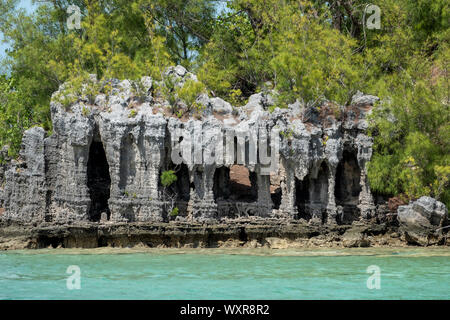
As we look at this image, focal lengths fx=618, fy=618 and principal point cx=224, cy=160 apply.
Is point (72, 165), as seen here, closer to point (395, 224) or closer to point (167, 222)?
point (167, 222)

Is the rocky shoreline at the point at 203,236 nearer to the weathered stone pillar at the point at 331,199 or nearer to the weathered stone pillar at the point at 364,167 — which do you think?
the weathered stone pillar at the point at 331,199

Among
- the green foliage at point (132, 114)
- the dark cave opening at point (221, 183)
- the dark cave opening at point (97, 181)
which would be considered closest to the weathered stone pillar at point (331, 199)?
the dark cave opening at point (221, 183)

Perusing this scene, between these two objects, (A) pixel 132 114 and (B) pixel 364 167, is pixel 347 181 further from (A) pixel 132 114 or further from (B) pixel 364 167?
(A) pixel 132 114

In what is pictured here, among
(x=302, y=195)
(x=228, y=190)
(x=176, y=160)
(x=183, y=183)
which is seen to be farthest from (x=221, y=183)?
(x=302, y=195)

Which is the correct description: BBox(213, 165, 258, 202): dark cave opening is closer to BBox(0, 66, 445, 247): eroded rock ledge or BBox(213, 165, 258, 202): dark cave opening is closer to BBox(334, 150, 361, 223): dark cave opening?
BBox(0, 66, 445, 247): eroded rock ledge

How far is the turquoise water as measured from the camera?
14.1 m

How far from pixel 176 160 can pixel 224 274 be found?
24.7ft

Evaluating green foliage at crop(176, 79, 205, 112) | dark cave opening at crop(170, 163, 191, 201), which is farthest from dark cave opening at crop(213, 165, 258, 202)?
green foliage at crop(176, 79, 205, 112)

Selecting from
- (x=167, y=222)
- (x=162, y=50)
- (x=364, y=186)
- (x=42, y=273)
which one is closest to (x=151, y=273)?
(x=42, y=273)

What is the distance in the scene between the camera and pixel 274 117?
23750mm

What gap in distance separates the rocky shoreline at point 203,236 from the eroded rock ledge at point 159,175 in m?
0.04

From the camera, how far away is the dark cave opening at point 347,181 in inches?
1003

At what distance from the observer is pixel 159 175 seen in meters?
23.4

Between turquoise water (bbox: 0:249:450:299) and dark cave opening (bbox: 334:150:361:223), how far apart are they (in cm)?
436
